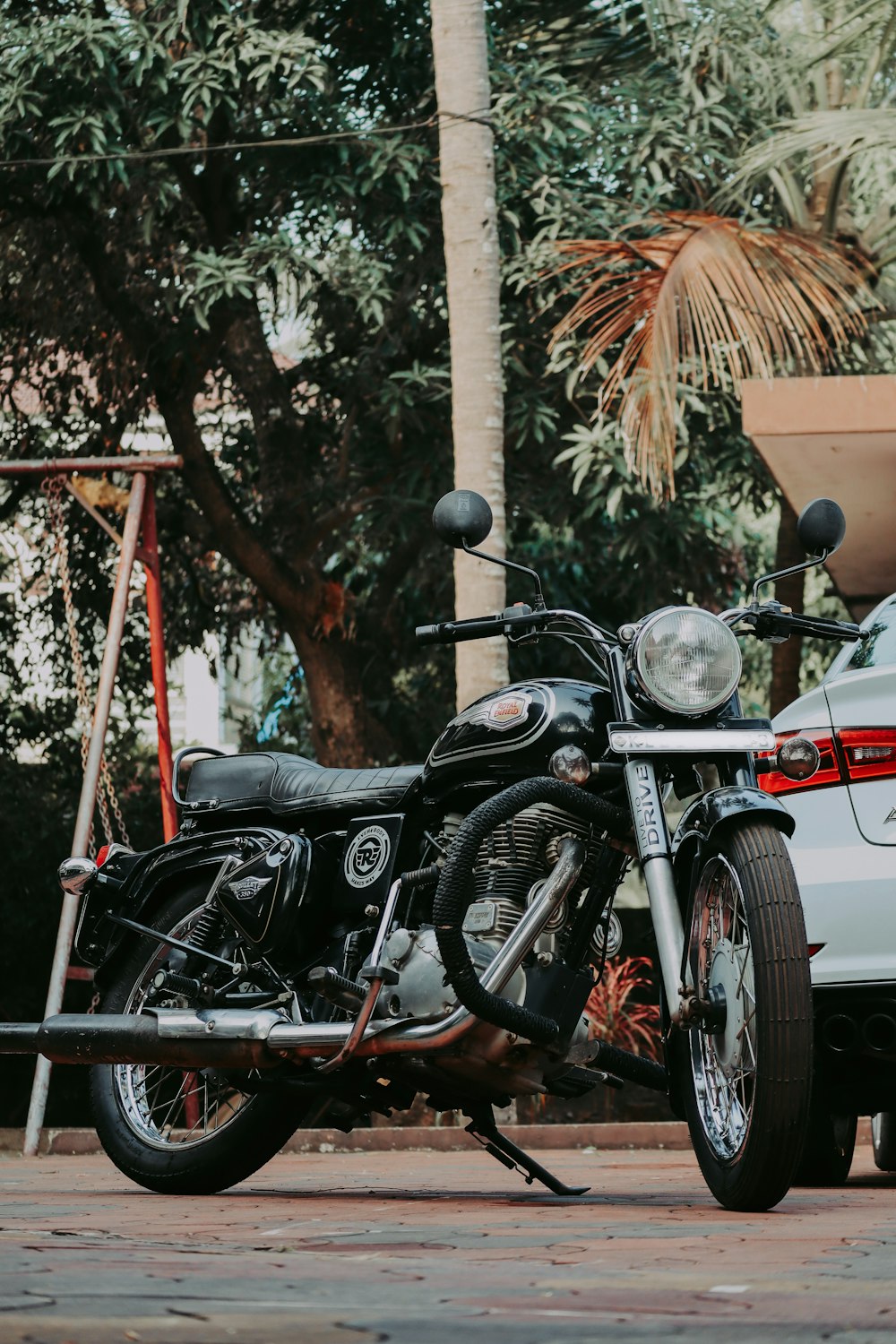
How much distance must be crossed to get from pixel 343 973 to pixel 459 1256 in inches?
69.2

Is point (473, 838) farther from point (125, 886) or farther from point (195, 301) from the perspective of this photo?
point (195, 301)

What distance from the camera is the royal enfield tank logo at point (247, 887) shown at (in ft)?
18.0

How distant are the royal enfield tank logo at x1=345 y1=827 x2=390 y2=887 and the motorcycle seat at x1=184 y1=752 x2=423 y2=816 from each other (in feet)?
0.31

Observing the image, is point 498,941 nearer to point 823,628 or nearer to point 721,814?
point 721,814

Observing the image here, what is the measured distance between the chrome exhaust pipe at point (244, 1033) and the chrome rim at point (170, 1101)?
25 cm

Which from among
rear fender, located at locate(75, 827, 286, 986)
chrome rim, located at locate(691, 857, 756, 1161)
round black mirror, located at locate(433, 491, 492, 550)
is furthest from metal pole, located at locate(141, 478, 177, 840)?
chrome rim, located at locate(691, 857, 756, 1161)

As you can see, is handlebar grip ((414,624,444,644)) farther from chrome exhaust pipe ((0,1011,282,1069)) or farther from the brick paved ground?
the brick paved ground

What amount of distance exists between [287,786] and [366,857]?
0.45 metres

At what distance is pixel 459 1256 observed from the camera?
369cm

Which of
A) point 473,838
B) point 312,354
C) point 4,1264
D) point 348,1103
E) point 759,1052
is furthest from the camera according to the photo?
point 312,354

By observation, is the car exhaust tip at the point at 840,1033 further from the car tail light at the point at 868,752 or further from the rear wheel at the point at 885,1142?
the rear wheel at the point at 885,1142

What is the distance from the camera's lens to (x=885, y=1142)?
7.04 m

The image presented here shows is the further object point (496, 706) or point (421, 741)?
point (421, 741)

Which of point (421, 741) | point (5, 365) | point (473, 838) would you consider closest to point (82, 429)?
point (5, 365)
